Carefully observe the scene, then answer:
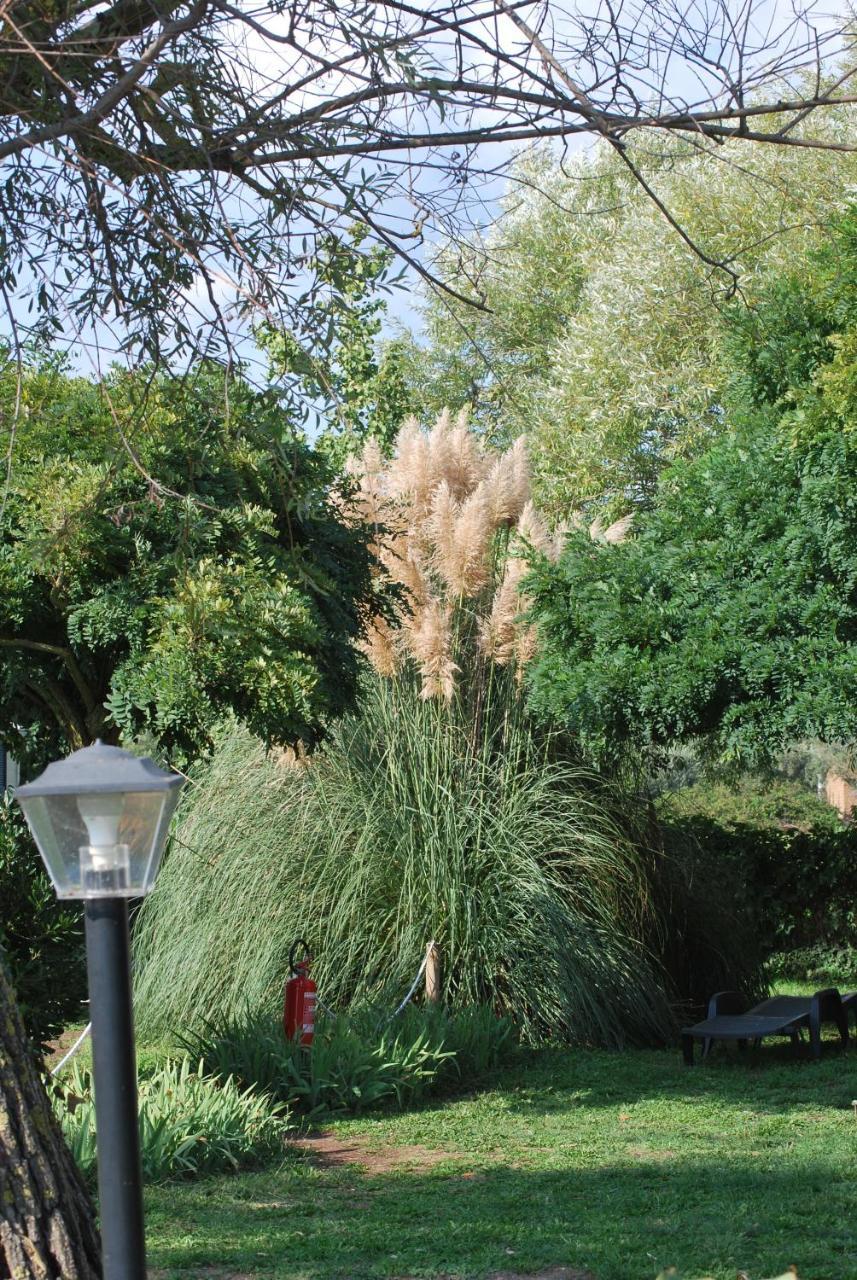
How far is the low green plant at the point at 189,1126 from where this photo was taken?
18.5 ft

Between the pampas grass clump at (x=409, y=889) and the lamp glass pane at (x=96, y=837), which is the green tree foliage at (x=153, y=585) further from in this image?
the lamp glass pane at (x=96, y=837)

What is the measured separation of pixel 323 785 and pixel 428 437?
269cm

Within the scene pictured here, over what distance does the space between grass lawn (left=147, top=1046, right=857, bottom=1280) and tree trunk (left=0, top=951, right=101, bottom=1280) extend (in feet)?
4.91

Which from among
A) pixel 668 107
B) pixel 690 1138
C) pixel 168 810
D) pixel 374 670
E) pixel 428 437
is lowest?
pixel 690 1138

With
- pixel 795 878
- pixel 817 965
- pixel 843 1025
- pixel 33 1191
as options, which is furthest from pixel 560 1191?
pixel 817 965

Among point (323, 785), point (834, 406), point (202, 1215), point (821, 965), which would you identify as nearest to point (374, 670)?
point (323, 785)

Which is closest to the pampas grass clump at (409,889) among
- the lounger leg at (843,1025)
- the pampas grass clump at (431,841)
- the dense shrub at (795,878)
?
the pampas grass clump at (431,841)

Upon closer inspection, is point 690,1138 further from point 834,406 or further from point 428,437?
point 428,437

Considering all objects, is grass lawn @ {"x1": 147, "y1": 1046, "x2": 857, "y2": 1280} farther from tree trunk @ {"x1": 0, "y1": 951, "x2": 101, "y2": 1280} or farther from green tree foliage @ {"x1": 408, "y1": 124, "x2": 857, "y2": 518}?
green tree foliage @ {"x1": 408, "y1": 124, "x2": 857, "y2": 518}

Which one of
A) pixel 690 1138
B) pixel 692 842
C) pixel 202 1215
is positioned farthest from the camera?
pixel 692 842

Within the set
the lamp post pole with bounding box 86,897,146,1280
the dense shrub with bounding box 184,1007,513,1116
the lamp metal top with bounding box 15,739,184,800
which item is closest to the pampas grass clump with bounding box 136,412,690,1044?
the dense shrub with bounding box 184,1007,513,1116

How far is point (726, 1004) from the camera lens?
8664mm

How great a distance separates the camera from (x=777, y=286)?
7887mm

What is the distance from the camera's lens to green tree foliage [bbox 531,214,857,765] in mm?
7184
